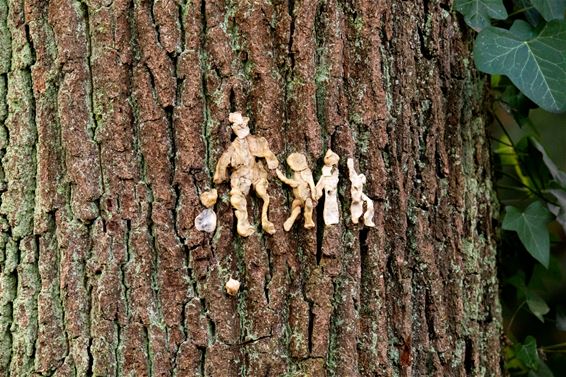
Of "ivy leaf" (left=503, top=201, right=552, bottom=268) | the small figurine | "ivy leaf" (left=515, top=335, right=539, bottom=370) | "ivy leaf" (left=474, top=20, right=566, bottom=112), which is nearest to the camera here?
the small figurine

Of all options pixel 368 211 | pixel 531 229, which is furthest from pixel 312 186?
pixel 531 229

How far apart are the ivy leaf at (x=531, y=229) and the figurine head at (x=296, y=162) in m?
0.57

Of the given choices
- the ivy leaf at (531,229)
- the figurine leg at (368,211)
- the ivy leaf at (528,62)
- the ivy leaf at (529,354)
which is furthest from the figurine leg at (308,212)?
the ivy leaf at (529,354)

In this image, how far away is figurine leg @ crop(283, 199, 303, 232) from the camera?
1.27 metres

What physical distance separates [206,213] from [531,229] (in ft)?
2.56

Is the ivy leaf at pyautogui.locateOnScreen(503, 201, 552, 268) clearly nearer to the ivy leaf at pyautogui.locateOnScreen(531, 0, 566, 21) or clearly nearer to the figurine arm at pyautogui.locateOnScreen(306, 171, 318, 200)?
the ivy leaf at pyautogui.locateOnScreen(531, 0, 566, 21)

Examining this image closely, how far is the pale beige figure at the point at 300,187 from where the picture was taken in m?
1.27

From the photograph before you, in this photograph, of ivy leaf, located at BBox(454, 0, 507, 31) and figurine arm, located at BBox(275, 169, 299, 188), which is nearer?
figurine arm, located at BBox(275, 169, 299, 188)

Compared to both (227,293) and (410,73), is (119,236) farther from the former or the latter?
(410,73)

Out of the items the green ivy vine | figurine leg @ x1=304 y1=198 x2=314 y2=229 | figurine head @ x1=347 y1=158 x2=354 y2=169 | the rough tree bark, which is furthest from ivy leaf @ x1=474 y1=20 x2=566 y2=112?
figurine leg @ x1=304 y1=198 x2=314 y2=229

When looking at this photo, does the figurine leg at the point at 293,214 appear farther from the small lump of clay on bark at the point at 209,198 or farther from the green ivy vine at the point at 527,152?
the green ivy vine at the point at 527,152

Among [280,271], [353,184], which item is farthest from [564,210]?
[280,271]

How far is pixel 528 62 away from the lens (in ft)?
4.84

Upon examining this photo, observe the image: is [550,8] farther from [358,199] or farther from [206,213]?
[206,213]
